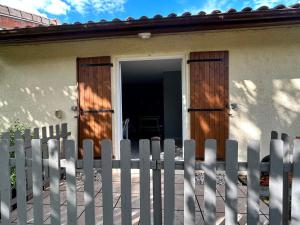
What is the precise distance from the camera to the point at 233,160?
171cm

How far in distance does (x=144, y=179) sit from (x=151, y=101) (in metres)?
10.6

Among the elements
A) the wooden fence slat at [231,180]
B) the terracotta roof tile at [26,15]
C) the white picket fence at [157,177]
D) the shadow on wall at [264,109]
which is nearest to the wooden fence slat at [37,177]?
the white picket fence at [157,177]

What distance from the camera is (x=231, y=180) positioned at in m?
1.72

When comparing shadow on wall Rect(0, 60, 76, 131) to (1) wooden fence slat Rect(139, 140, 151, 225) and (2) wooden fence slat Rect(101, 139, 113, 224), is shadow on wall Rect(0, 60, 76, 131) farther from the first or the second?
(1) wooden fence slat Rect(139, 140, 151, 225)

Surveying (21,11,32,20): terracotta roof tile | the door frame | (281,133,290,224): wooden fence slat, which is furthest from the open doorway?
(281,133,290,224): wooden fence slat

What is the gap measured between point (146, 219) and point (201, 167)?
0.59m

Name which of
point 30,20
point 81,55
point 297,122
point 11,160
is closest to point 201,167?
point 11,160

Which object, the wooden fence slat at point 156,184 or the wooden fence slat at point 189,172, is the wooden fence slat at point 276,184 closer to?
the wooden fence slat at point 189,172

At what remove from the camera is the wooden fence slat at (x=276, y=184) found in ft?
5.51

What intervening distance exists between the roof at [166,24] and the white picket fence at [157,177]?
2399mm

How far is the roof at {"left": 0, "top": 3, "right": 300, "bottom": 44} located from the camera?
336 cm

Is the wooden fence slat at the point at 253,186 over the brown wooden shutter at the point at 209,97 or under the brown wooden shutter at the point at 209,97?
under

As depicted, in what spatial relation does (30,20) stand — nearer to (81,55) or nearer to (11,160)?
(81,55)

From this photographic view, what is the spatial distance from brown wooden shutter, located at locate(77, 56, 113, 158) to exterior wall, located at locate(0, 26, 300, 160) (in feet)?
0.47
